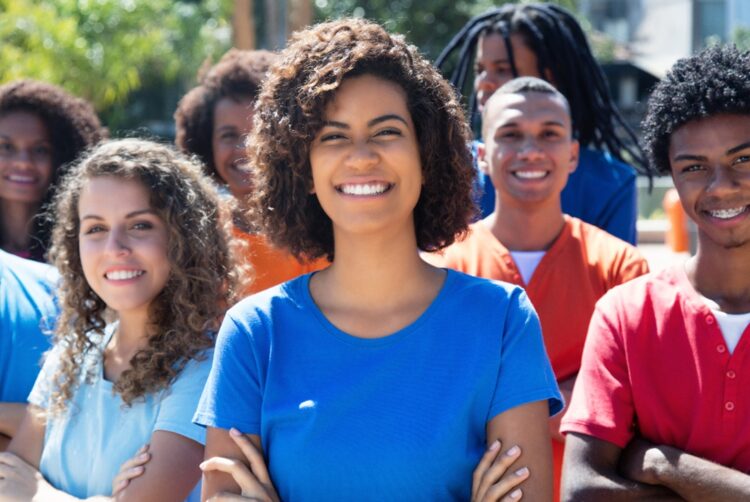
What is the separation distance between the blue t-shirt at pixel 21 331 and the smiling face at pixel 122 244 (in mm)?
415

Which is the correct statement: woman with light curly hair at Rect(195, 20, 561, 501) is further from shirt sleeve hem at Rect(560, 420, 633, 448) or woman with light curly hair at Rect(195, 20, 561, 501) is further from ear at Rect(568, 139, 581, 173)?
ear at Rect(568, 139, 581, 173)

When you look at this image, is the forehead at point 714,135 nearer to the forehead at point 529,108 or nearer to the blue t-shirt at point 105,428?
the forehead at point 529,108

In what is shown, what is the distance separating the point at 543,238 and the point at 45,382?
1.90 meters

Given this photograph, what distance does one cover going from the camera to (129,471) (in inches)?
112

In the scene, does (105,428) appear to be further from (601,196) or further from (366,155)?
(601,196)

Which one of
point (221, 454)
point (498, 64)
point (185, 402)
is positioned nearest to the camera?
point (221, 454)

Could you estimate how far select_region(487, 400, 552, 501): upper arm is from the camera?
2418 mm

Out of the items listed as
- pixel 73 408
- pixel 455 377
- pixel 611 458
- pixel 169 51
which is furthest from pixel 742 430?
pixel 169 51

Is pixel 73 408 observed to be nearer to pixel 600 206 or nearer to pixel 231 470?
pixel 231 470

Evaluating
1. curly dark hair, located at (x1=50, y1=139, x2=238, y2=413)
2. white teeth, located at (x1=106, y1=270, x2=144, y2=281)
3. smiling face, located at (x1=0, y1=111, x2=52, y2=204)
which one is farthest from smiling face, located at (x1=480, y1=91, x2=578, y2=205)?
smiling face, located at (x1=0, y1=111, x2=52, y2=204)

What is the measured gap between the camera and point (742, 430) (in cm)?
266

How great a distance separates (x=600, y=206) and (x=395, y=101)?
196 cm

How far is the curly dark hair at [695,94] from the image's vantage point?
116 inches

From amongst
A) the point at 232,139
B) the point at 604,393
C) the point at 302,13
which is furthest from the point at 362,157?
the point at 302,13
